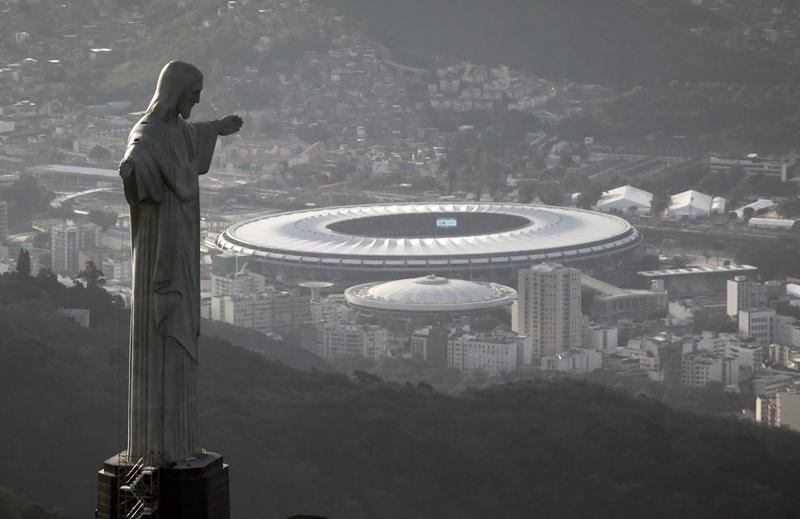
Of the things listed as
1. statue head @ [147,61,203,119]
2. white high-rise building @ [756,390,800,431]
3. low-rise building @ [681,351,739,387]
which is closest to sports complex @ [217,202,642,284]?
low-rise building @ [681,351,739,387]

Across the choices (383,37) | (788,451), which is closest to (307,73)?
(383,37)

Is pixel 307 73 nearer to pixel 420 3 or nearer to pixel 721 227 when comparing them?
pixel 420 3

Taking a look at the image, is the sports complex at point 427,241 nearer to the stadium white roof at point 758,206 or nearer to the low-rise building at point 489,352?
the low-rise building at point 489,352

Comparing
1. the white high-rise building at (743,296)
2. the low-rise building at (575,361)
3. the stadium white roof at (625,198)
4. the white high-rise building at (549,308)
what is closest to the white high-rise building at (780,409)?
the low-rise building at (575,361)

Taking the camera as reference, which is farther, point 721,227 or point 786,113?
→ point 786,113

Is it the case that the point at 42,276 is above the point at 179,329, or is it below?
below

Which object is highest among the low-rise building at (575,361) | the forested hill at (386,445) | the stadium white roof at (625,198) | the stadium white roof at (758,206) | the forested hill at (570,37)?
the forested hill at (570,37)

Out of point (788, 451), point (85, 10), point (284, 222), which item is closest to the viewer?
point (788, 451)
